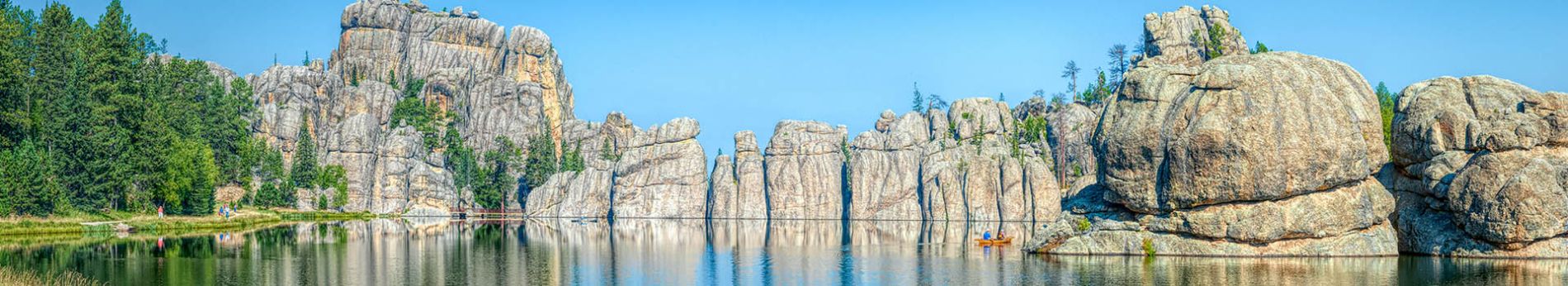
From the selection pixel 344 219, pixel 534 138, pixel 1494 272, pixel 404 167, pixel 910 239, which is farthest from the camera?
pixel 534 138

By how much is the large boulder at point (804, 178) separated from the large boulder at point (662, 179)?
9741 mm

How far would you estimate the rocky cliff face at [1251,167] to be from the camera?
58062mm

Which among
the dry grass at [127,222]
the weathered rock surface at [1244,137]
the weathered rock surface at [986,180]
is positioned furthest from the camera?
the weathered rock surface at [986,180]

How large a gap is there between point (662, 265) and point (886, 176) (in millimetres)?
97646

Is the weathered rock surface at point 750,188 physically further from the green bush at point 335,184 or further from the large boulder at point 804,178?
the green bush at point 335,184

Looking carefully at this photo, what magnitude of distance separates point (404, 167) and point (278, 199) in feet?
81.2

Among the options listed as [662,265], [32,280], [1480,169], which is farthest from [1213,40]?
[32,280]

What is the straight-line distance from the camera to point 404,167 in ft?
553

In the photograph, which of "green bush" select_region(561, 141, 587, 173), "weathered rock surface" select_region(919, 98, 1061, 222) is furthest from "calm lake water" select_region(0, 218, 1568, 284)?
"green bush" select_region(561, 141, 587, 173)

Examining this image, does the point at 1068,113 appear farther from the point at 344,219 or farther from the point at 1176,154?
the point at 1176,154

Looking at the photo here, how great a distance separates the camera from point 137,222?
93.1 metres

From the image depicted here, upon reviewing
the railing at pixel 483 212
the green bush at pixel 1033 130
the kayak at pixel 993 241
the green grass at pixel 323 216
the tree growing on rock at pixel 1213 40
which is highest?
the tree growing on rock at pixel 1213 40

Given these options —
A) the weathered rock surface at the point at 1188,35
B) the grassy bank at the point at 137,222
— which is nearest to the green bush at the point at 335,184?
the grassy bank at the point at 137,222

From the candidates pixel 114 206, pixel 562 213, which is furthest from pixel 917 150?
pixel 114 206
